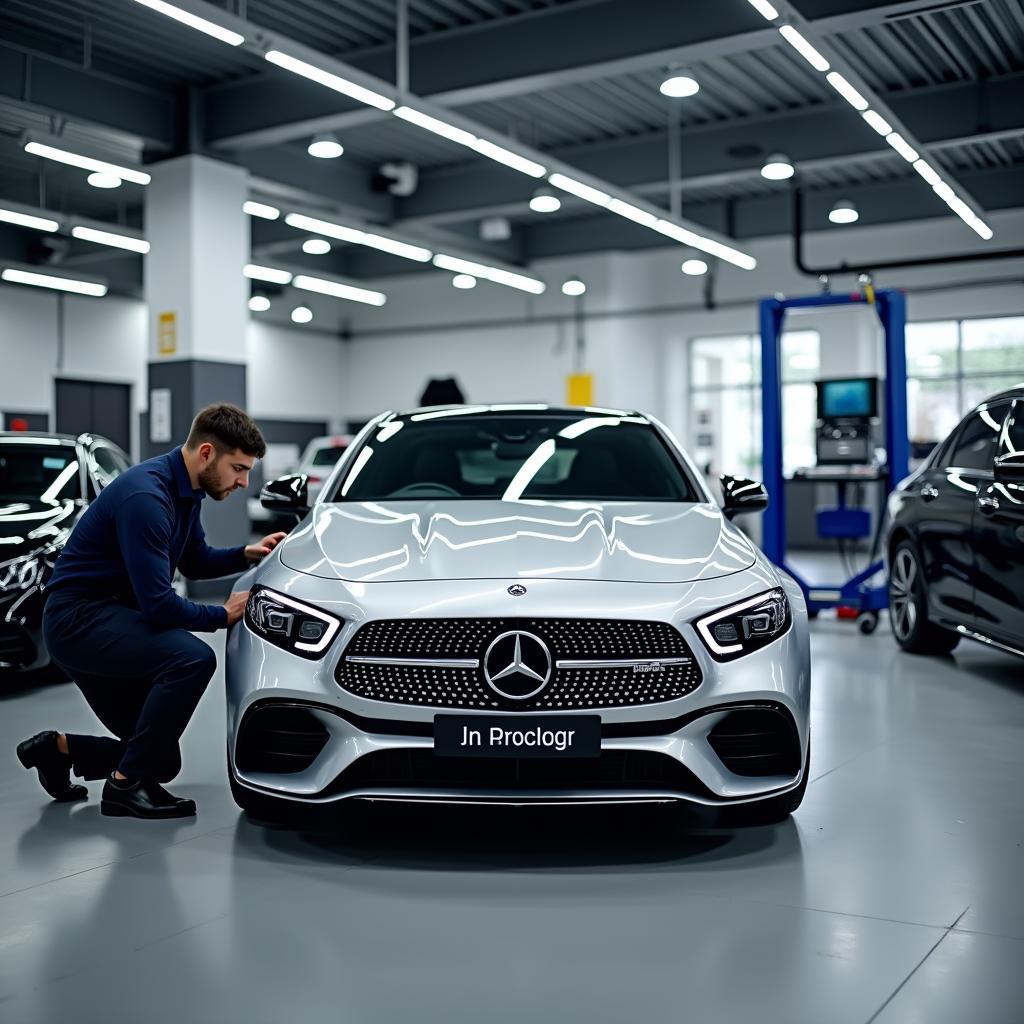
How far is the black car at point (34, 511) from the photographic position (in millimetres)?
5621

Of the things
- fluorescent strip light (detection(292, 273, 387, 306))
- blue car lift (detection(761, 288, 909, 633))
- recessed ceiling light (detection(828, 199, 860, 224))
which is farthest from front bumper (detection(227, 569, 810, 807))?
fluorescent strip light (detection(292, 273, 387, 306))

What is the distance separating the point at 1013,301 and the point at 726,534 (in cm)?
1601

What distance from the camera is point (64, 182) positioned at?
16.0 metres

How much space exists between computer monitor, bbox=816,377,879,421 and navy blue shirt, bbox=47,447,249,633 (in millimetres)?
6942

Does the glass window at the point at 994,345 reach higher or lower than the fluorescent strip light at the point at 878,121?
lower

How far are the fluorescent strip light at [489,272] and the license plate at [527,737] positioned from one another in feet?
46.2

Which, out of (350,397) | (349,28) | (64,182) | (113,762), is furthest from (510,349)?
(113,762)

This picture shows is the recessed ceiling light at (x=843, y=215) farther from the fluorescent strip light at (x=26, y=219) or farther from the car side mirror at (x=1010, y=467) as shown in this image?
the car side mirror at (x=1010, y=467)

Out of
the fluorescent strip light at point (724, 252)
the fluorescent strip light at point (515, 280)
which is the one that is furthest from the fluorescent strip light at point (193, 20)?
the fluorescent strip light at point (515, 280)

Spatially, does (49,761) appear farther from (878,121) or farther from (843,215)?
(843,215)

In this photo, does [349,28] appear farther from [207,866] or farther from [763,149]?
[207,866]

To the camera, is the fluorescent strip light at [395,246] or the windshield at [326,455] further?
the windshield at [326,455]

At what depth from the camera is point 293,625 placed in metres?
3.10

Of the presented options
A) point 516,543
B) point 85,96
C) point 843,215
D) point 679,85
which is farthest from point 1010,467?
point 843,215
